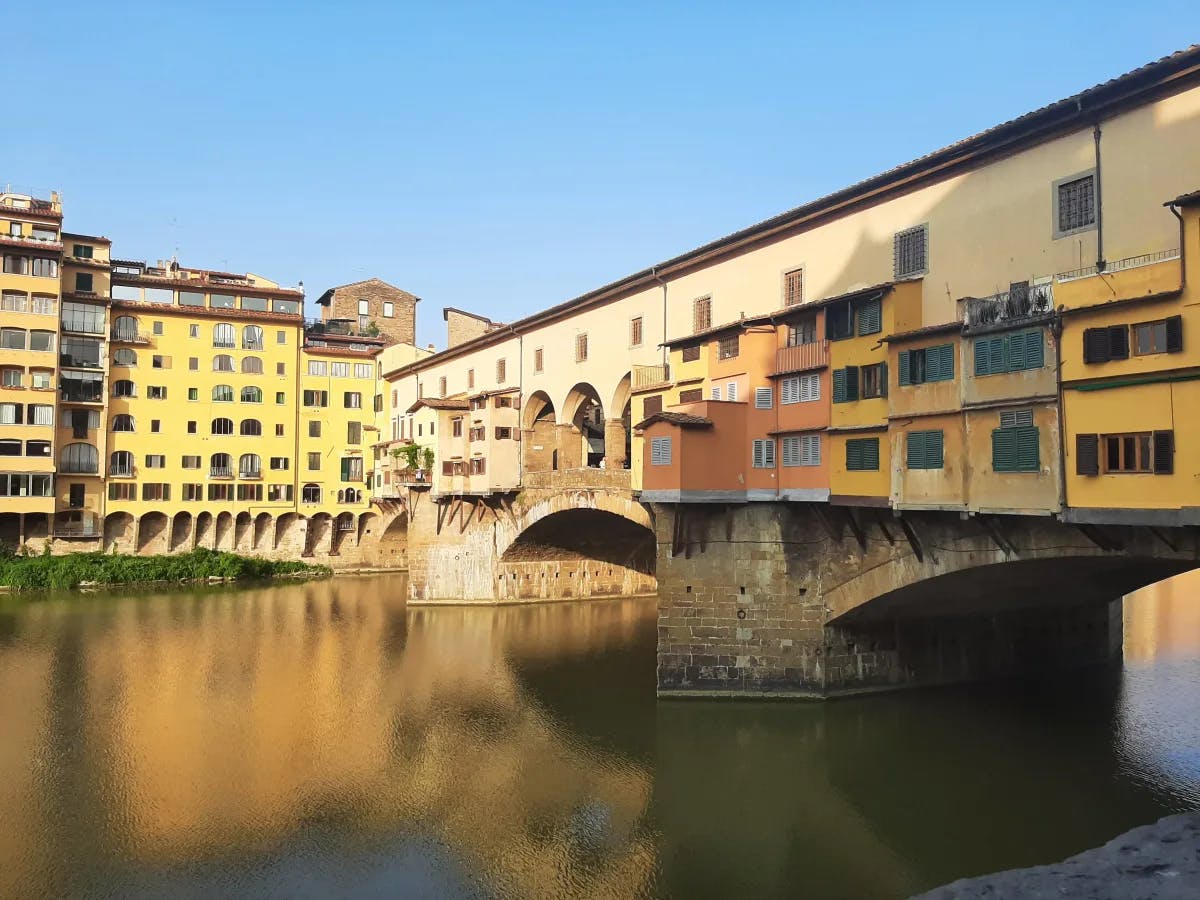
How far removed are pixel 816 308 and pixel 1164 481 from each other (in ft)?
28.5

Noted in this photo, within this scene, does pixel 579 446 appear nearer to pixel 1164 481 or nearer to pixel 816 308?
pixel 816 308

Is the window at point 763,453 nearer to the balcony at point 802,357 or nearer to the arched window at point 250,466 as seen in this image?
the balcony at point 802,357

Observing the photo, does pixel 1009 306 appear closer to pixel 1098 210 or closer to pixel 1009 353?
pixel 1009 353

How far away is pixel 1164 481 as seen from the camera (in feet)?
46.2

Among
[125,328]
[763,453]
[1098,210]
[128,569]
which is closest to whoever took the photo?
[1098,210]

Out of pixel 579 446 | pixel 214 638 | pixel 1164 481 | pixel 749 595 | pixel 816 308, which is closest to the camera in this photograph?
pixel 1164 481

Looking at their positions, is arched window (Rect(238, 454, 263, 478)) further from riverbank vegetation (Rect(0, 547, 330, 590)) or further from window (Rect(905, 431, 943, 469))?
window (Rect(905, 431, 943, 469))

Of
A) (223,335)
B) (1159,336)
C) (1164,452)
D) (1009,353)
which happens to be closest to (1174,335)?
(1159,336)

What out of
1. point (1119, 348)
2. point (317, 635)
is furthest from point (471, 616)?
point (1119, 348)

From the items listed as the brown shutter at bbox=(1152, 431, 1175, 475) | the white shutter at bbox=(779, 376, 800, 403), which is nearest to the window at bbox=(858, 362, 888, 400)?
the white shutter at bbox=(779, 376, 800, 403)

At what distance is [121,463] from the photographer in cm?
5006

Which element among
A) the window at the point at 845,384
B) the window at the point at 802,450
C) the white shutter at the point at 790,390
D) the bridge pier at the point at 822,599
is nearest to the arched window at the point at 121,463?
the bridge pier at the point at 822,599

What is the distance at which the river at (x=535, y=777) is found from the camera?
14.2 m

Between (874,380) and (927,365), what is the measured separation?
5.57 ft
